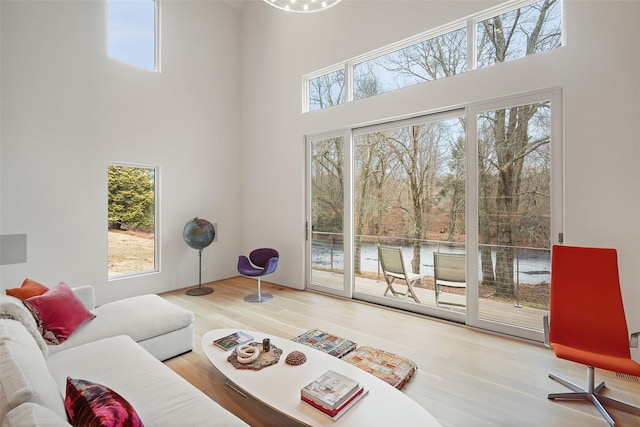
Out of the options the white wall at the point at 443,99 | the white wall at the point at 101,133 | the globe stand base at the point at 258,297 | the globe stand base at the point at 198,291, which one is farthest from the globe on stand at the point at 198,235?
the white wall at the point at 443,99

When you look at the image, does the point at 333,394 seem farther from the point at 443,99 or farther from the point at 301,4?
the point at 443,99

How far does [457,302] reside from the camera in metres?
3.98

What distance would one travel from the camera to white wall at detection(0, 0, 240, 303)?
12.7ft

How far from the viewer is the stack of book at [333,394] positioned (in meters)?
1.70

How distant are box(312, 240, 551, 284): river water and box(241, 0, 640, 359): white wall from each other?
0.34 meters

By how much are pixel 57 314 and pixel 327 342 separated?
240cm

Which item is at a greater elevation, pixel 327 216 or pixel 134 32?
pixel 134 32

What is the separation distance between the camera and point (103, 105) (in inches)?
178

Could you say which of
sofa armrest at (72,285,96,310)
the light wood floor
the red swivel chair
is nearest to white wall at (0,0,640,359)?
the red swivel chair

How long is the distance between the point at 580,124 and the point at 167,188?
5606 mm

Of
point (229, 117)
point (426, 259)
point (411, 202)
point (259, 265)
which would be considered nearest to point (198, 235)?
point (259, 265)

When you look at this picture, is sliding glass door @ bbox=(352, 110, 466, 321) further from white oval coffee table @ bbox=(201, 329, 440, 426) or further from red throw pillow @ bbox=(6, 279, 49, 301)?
red throw pillow @ bbox=(6, 279, 49, 301)

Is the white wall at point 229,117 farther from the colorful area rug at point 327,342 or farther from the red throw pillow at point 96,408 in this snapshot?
the red throw pillow at point 96,408

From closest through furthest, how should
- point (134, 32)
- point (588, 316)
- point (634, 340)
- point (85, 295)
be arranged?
point (634, 340)
point (588, 316)
point (85, 295)
point (134, 32)
